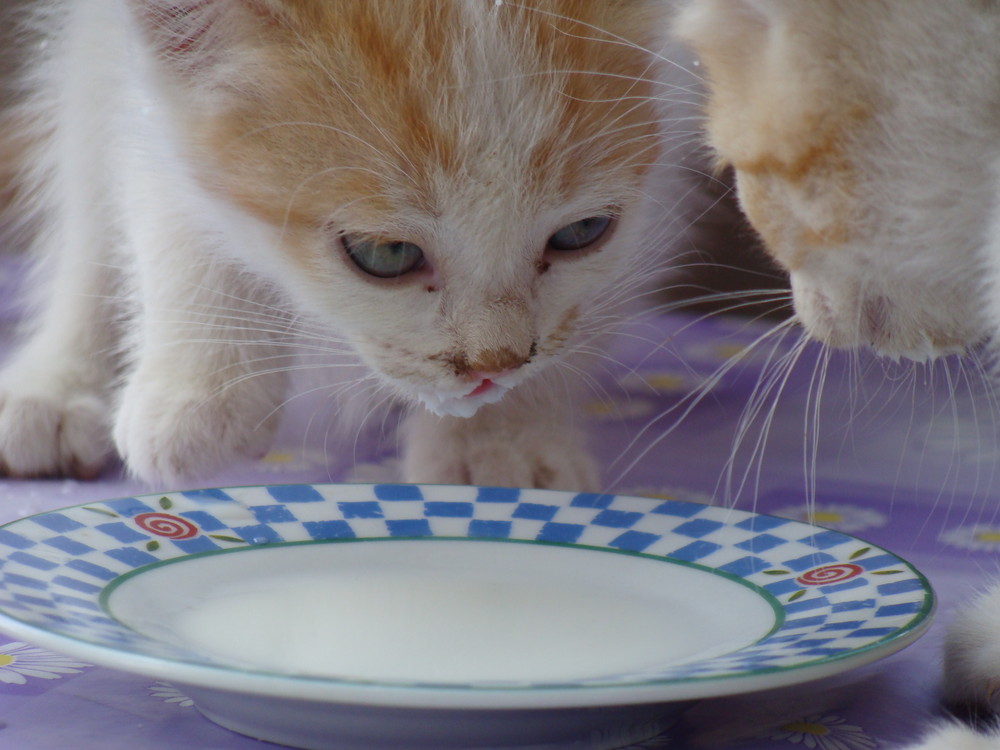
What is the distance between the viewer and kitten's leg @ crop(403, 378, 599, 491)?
3.22 feet

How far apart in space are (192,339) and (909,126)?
2.05ft

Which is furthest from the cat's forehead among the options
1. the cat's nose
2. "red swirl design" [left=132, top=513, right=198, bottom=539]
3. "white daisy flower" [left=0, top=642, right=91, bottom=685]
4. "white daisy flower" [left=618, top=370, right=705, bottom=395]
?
"white daisy flower" [left=618, top=370, right=705, bottom=395]

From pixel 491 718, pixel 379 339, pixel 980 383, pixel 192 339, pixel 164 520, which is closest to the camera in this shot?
pixel 491 718

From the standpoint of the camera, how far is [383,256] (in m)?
0.78

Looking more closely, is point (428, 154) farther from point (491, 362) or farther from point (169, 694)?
point (169, 694)

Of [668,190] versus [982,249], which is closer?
[982,249]

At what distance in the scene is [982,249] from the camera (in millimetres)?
610

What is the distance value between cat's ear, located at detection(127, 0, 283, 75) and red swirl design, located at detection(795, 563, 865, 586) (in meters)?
0.48

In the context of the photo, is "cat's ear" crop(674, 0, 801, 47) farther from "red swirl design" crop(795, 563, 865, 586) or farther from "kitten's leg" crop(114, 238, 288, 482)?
"kitten's leg" crop(114, 238, 288, 482)

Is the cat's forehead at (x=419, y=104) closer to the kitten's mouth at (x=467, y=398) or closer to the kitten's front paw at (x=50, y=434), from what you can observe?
the kitten's mouth at (x=467, y=398)

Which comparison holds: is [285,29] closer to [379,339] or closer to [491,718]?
[379,339]

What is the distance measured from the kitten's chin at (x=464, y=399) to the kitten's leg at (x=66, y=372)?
43cm

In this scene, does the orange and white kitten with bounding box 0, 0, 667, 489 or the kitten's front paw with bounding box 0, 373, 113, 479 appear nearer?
the orange and white kitten with bounding box 0, 0, 667, 489

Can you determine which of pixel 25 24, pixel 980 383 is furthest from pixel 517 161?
pixel 25 24
